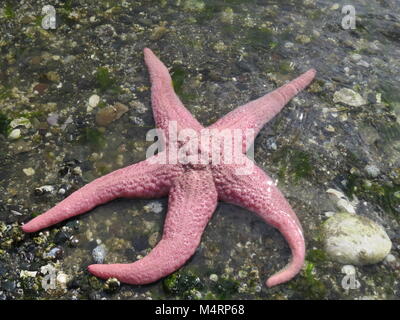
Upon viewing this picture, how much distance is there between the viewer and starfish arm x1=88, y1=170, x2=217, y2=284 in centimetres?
380

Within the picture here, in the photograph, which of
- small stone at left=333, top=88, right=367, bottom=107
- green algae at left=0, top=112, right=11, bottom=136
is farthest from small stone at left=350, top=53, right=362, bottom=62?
green algae at left=0, top=112, right=11, bottom=136

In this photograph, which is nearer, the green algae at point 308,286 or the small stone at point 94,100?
the green algae at point 308,286

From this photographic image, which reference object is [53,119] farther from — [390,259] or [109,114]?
[390,259]

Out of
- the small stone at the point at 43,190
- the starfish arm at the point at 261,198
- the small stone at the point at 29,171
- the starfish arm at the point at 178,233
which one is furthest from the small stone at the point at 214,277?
the small stone at the point at 29,171

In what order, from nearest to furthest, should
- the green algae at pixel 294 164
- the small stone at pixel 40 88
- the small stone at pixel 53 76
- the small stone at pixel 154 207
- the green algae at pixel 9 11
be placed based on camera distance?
1. the small stone at pixel 154 207
2. the green algae at pixel 294 164
3. the small stone at pixel 40 88
4. the small stone at pixel 53 76
5. the green algae at pixel 9 11

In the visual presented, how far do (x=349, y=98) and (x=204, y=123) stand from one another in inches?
70.2

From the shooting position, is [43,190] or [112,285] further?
[43,190]

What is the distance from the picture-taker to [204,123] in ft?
16.9

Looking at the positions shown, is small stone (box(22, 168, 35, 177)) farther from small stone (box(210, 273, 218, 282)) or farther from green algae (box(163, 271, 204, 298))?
small stone (box(210, 273, 218, 282))

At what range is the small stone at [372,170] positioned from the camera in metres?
4.73

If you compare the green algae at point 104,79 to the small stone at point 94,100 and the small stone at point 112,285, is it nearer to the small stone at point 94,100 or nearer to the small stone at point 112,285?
the small stone at point 94,100

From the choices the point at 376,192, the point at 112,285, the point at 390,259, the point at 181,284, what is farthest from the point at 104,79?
the point at 390,259

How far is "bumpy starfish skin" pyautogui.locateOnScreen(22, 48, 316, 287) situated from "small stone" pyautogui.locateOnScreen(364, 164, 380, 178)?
45.2 inches

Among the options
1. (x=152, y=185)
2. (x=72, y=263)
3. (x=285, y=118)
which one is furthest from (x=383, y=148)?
(x=72, y=263)
